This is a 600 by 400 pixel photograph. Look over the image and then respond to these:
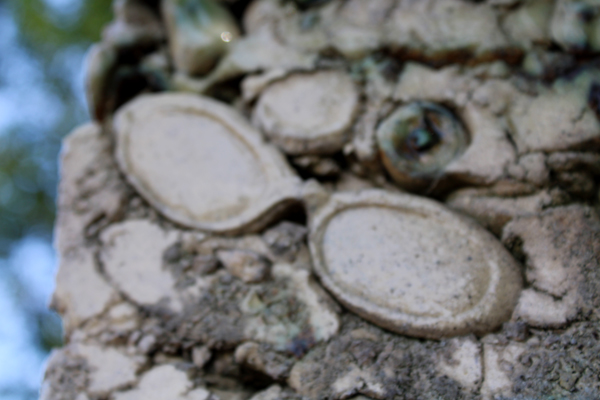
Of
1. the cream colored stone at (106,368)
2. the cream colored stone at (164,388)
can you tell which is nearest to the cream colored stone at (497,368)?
the cream colored stone at (164,388)

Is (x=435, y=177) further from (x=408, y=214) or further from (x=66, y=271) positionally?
(x=66, y=271)

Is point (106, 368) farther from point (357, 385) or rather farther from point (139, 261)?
point (357, 385)

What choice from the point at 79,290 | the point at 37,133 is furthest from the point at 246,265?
the point at 37,133

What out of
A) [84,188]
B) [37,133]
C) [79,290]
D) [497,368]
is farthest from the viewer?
[37,133]

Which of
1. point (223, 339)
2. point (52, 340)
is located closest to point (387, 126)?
point (223, 339)

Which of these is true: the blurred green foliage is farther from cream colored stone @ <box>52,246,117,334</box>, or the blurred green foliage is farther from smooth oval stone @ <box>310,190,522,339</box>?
smooth oval stone @ <box>310,190,522,339</box>

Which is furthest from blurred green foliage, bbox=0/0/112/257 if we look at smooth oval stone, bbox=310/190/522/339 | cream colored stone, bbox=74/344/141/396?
smooth oval stone, bbox=310/190/522/339
